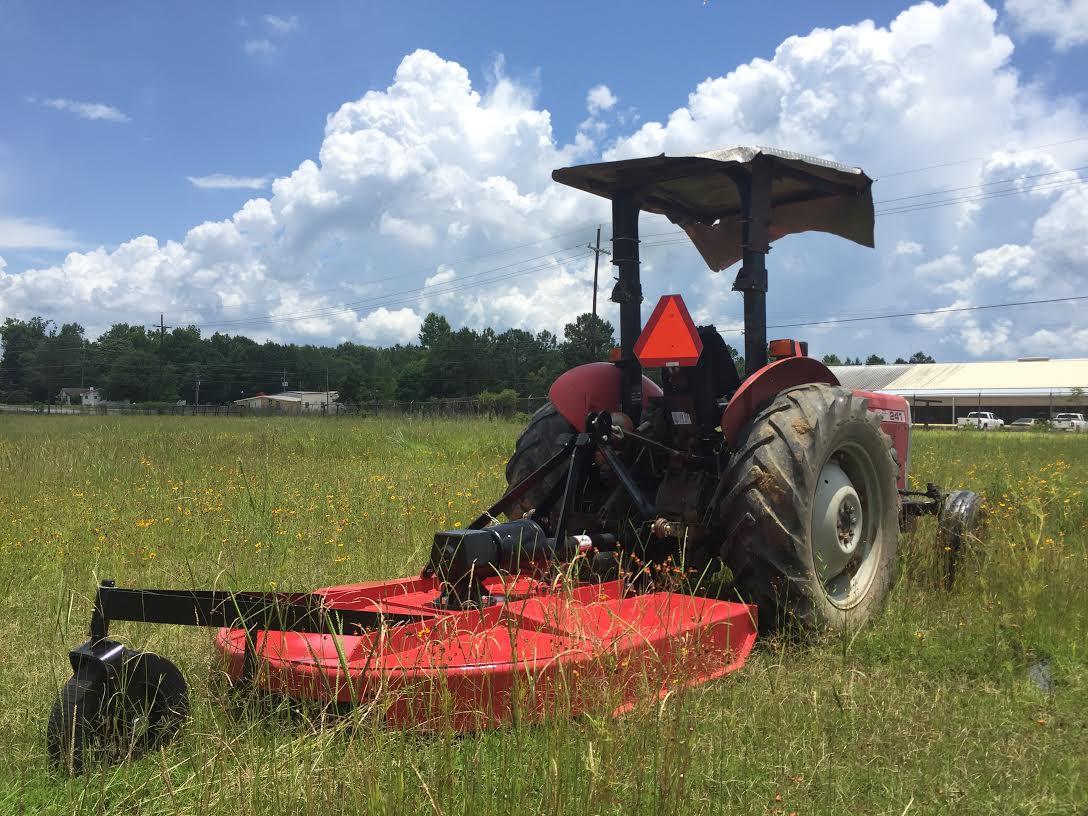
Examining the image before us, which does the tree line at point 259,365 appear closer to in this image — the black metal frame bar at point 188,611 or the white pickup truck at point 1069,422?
the white pickup truck at point 1069,422

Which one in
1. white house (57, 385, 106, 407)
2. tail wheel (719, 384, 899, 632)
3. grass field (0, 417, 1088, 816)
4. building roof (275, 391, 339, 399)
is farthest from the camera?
building roof (275, 391, 339, 399)

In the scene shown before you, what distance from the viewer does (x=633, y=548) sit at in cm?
400

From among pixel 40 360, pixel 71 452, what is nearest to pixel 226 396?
pixel 40 360

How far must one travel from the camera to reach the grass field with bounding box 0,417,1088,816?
6.95 ft

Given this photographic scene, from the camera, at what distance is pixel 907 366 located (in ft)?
226

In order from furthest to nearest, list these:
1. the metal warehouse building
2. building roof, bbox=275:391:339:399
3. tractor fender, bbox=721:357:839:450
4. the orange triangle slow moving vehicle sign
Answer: building roof, bbox=275:391:339:399 → the metal warehouse building → the orange triangle slow moving vehicle sign → tractor fender, bbox=721:357:839:450

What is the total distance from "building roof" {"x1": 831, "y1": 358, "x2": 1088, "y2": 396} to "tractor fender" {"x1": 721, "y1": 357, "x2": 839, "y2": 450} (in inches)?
2212

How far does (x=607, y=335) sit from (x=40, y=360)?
7864 cm

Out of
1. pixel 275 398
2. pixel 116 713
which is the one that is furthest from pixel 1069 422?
pixel 275 398

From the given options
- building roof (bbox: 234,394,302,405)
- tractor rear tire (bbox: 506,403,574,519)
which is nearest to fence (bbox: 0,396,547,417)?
tractor rear tire (bbox: 506,403,574,519)

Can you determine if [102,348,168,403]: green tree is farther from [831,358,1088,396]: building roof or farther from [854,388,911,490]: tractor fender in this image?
[854,388,911,490]: tractor fender

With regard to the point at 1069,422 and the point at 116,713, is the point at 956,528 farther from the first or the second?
the point at 1069,422

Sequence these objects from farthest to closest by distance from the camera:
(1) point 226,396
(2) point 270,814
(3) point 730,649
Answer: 1. (1) point 226,396
2. (3) point 730,649
3. (2) point 270,814

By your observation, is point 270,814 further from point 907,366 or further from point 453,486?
point 907,366
